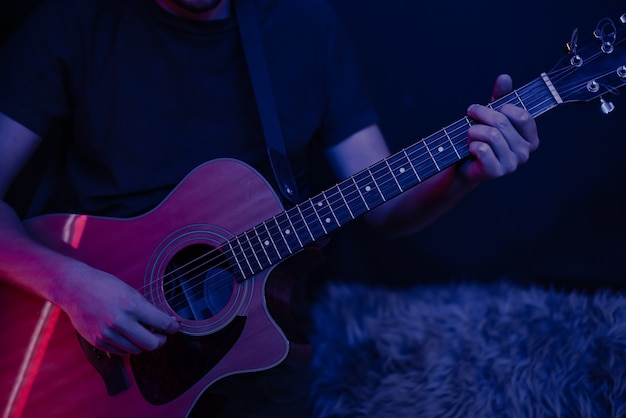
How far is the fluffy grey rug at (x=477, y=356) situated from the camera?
1.23 m

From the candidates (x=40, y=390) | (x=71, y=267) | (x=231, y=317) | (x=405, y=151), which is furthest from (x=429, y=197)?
(x=40, y=390)

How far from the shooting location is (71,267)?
45.4 inches

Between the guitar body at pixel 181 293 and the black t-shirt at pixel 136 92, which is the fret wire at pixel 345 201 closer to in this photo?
the guitar body at pixel 181 293

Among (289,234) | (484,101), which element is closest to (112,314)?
(289,234)

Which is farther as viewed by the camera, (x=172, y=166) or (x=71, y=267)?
(x=172, y=166)

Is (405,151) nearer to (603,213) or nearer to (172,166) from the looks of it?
(172,166)

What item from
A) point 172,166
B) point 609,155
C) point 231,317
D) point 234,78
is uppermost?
point 234,78

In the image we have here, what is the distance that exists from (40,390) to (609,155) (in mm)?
1459

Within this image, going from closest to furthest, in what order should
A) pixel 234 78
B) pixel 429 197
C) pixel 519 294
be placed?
1. pixel 429 197
2. pixel 234 78
3. pixel 519 294

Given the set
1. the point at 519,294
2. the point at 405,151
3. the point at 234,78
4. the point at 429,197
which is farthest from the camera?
the point at 519,294

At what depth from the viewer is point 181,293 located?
1.17 meters

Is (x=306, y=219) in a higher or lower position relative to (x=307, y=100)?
lower

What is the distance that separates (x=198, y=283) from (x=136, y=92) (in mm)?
490

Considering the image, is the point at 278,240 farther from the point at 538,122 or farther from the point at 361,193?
the point at 538,122
